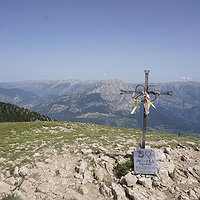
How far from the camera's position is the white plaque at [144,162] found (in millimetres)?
19250

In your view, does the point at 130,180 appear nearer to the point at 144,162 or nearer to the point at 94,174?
the point at 144,162

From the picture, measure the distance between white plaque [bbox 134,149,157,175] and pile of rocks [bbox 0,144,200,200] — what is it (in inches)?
16.1

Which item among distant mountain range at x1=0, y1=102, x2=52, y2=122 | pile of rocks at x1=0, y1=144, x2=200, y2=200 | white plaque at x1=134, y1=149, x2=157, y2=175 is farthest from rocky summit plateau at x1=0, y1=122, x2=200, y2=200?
distant mountain range at x1=0, y1=102, x2=52, y2=122

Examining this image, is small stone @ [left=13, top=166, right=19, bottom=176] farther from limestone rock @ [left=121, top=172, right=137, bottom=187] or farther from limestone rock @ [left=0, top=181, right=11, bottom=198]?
limestone rock @ [left=121, top=172, right=137, bottom=187]

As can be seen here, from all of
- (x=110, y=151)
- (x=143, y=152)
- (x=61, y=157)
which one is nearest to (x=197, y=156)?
(x=143, y=152)

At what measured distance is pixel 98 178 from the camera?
19.0m

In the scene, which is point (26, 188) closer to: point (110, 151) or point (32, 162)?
point (32, 162)

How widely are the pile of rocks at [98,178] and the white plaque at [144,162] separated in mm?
409

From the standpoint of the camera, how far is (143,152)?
19.9m

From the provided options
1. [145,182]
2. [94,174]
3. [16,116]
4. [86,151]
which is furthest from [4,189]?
[16,116]

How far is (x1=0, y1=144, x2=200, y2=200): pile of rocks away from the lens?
687 inches

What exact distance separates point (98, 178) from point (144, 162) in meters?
3.44

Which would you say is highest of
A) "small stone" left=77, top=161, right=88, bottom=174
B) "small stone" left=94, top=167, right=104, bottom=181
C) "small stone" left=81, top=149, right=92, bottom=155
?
"small stone" left=81, top=149, right=92, bottom=155

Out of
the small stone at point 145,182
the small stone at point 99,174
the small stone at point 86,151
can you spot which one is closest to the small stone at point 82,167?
the small stone at point 99,174
